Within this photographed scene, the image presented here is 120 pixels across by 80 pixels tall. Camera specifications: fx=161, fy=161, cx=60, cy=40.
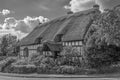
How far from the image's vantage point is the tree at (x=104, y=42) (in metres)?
20.5

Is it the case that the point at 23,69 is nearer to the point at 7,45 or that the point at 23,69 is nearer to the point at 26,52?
the point at 26,52

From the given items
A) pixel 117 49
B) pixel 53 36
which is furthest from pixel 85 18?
pixel 117 49

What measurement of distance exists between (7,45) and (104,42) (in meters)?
51.9

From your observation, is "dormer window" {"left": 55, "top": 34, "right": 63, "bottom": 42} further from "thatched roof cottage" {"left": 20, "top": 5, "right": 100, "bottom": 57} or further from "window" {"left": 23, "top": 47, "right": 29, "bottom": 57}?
"window" {"left": 23, "top": 47, "right": 29, "bottom": 57}

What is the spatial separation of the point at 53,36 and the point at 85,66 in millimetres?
13360

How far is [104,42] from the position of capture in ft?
68.9

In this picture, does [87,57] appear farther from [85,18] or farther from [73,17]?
[73,17]

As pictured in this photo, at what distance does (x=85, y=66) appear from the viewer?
22.1 m

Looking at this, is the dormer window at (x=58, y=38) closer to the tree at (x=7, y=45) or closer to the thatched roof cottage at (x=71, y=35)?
the thatched roof cottage at (x=71, y=35)

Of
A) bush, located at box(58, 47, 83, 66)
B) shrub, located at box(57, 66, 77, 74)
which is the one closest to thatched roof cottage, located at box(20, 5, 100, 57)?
bush, located at box(58, 47, 83, 66)

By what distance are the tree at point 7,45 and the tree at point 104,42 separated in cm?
4408

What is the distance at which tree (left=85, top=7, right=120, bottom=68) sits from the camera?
20.5 metres

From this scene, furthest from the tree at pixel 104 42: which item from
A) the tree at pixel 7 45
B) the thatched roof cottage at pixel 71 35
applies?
the tree at pixel 7 45

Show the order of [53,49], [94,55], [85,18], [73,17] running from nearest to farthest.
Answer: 1. [94,55]
2. [53,49]
3. [85,18]
4. [73,17]
